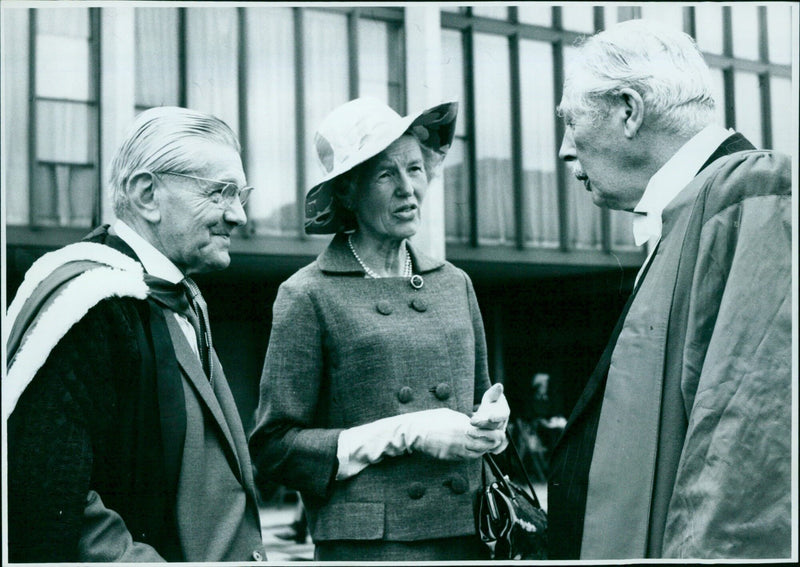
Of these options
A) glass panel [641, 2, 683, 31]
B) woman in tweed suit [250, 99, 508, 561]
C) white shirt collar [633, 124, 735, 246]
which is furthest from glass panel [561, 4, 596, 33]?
white shirt collar [633, 124, 735, 246]

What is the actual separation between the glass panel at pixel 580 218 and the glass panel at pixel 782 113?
67.1 inches

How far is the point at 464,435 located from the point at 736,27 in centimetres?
169

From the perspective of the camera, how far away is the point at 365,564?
96.0 inches

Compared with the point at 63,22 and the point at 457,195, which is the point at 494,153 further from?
the point at 63,22

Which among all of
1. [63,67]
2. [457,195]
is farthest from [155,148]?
[457,195]

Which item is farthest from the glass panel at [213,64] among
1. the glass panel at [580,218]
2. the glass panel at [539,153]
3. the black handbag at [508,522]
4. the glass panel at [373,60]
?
the black handbag at [508,522]

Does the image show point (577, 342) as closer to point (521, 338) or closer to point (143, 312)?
point (521, 338)

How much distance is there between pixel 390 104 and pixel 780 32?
2192 millimetres

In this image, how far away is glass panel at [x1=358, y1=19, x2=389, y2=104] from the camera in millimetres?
4266

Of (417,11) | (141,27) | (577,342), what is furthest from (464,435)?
(577,342)

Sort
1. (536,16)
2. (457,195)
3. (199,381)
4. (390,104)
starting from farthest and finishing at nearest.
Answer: (457,195)
(390,104)
(536,16)
(199,381)

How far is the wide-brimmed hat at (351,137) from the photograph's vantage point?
8.36 feet

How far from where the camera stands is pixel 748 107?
3.29 m

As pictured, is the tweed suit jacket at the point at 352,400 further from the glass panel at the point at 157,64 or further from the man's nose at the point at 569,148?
the glass panel at the point at 157,64
